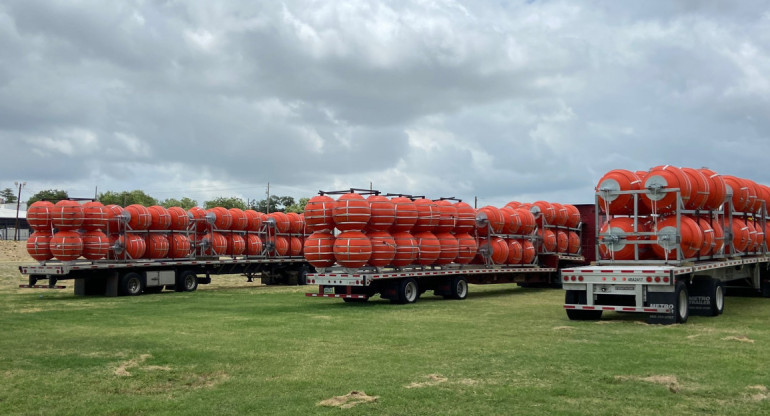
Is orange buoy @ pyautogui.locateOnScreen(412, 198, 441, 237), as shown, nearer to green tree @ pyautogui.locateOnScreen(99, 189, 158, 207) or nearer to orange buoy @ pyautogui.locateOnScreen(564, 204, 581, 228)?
orange buoy @ pyautogui.locateOnScreen(564, 204, 581, 228)

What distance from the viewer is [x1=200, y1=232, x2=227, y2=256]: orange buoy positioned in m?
30.7

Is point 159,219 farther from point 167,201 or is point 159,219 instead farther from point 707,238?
point 167,201

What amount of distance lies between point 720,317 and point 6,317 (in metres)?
17.0

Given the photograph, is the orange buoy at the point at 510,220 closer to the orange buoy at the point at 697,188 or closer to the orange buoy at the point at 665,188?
the orange buoy at the point at 697,188

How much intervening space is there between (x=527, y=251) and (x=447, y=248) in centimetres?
526

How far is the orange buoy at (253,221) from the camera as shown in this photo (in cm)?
3266

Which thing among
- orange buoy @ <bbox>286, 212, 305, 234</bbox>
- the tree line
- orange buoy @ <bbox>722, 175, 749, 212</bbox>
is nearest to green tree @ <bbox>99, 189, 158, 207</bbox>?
the tree line

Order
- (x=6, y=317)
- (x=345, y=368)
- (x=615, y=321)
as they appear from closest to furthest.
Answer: (x=345, y=368), (x=615, y=321), (x=6, y=317)

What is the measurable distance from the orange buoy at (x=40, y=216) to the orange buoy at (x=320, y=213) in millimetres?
10362

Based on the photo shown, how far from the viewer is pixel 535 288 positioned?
28.7m

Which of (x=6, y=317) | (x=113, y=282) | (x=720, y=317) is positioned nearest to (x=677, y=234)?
(x=720, y=317)

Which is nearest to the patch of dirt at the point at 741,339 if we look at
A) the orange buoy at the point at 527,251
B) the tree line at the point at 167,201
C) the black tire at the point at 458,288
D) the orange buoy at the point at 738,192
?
the orange buoy at the point at 738,192

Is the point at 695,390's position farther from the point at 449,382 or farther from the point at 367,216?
the point at 367,216

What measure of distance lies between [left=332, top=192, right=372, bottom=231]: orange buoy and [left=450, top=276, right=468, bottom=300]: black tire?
13.8 ft
